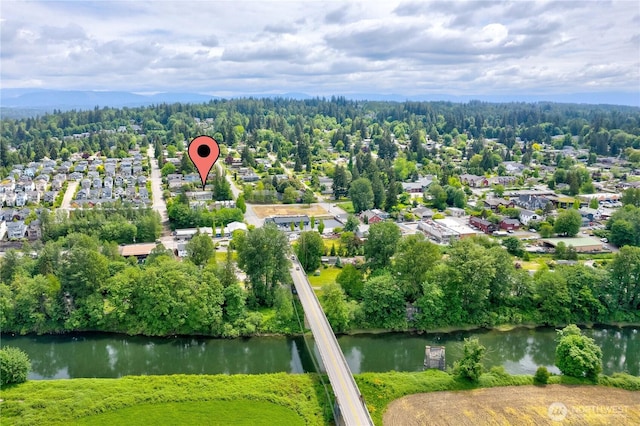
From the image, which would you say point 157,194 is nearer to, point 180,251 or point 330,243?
point 180,251

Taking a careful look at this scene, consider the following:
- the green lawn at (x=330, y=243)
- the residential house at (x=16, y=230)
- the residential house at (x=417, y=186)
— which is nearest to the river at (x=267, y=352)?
the green lawn at (x=330, y=243)

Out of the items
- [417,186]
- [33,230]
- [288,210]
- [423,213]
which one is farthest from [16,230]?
[417,186]

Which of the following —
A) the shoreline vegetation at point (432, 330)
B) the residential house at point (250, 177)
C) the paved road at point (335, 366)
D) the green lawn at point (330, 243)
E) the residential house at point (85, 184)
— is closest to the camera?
the paved road at point (335, 366)

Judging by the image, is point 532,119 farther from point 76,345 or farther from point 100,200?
point 76,345

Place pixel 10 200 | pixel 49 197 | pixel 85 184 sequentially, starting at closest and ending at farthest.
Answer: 1. pixel 10 200
2. pixel 49 197
3. pixel 85 184

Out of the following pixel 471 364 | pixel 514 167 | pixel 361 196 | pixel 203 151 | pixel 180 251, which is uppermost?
pixel 203 151

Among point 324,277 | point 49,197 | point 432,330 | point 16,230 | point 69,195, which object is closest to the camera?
point 432,330

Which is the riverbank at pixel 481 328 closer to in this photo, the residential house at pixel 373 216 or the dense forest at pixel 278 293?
the dense forest at pixel 278 293
